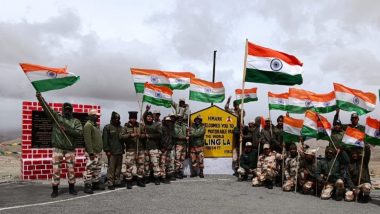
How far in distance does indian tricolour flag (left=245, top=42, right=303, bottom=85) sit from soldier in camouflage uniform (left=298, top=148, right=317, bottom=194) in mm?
3404

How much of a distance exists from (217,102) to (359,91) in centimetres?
555

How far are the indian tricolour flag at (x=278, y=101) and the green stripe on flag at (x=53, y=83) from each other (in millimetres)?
8034

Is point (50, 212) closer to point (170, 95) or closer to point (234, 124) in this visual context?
point (170, 95)

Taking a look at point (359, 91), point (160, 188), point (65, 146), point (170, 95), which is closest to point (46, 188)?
point (65, 146)

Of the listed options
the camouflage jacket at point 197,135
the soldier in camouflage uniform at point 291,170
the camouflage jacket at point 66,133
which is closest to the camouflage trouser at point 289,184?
the soldier in camouflage uniform at point 291,170

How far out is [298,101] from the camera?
15.4 metres

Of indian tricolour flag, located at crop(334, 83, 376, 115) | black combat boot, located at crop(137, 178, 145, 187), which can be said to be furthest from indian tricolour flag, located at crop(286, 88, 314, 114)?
black combat boot, located at crop(137, 178, 145, 187)

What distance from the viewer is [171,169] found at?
14.3m

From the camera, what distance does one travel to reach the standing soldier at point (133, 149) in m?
12.5

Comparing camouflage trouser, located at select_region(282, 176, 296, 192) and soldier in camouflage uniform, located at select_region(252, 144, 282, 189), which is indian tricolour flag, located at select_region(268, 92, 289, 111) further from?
camouflage trouser, located at select_region(282, 176, 296, 192)

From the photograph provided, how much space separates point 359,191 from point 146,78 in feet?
26.6

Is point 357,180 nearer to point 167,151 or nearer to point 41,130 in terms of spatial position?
point 167,151

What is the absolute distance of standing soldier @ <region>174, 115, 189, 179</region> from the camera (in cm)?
1472

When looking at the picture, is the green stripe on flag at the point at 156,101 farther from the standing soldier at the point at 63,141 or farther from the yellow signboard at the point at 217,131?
the standing soldier at the point at 63,141
